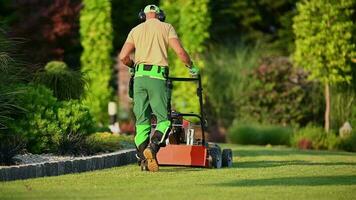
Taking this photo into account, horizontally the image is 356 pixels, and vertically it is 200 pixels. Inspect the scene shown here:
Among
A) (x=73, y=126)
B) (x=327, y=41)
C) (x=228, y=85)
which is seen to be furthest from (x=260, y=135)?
(x=73, y=126)

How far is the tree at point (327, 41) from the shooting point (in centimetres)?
2914

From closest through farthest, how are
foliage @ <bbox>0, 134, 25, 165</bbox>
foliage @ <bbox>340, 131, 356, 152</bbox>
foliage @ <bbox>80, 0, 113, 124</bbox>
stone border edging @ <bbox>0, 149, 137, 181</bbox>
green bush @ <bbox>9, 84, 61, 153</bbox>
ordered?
stone border edging @ <bbox>0, 149, 137, 181</bbox>, foliage @ <bbox>0, 134, 25, 165</bbox>, green bush @ <bbox>9, 84, 61, 153</bbox>, foliage @ <bbox>340, 131, 356, 152</bbox>, foliage @ <bbox>80, 0, 113, 124</bbox>

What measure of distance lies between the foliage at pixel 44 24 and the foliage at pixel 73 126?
13.2 meters

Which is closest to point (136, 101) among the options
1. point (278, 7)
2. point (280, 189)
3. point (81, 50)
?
point (280, 189)

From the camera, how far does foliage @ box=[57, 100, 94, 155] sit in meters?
16.7

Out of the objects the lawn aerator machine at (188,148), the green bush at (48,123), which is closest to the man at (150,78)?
the lawn aerator machine at (188,148)

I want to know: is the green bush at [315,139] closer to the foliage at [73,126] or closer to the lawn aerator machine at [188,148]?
the foliage at [73,126]

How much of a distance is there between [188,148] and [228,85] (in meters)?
18.5

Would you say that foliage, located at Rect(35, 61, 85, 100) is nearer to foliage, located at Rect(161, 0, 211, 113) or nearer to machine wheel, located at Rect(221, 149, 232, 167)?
machine wheel, located at Rect(221, 149, 232, 167)

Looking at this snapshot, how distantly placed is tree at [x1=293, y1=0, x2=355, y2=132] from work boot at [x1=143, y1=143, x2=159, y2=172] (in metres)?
14.4

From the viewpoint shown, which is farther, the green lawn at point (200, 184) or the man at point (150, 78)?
the man at point (150, 78)

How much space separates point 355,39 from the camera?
99.5 feet

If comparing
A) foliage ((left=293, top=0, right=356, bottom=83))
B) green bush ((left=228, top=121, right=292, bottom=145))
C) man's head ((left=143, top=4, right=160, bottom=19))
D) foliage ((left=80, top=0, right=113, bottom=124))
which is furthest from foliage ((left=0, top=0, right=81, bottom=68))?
man's head ((left=143, top=4, right=160, bottom=19))

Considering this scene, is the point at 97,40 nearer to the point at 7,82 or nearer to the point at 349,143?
the point at 349,143
